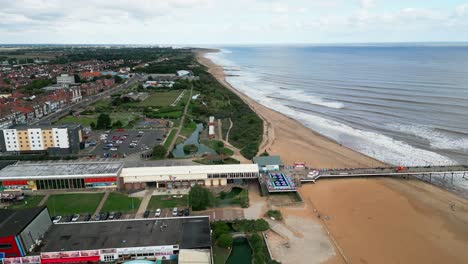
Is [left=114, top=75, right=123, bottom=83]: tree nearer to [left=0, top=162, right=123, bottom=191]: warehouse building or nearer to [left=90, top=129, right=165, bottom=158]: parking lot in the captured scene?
[left=90, top=129, right=165, bottom=158]: parking lot

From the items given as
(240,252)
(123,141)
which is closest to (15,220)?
(240,252)

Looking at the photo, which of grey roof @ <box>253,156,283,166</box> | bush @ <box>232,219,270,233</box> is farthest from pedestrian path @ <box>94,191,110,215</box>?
grey roof @ <box>253,156,283,166</box>

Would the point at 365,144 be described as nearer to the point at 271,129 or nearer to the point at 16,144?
the point at 271,129

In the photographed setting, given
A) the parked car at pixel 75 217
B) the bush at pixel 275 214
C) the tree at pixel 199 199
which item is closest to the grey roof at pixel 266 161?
the bush at pixel 275 214

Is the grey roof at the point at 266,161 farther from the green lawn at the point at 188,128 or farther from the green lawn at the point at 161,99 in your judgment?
the green lawn at the point at 161,99

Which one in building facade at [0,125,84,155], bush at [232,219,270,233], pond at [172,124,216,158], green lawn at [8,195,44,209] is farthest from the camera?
pond at [172,124,216,158]

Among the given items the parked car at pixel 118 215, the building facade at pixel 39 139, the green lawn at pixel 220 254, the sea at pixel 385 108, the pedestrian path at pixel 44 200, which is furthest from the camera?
the sea at pixel 385 108
